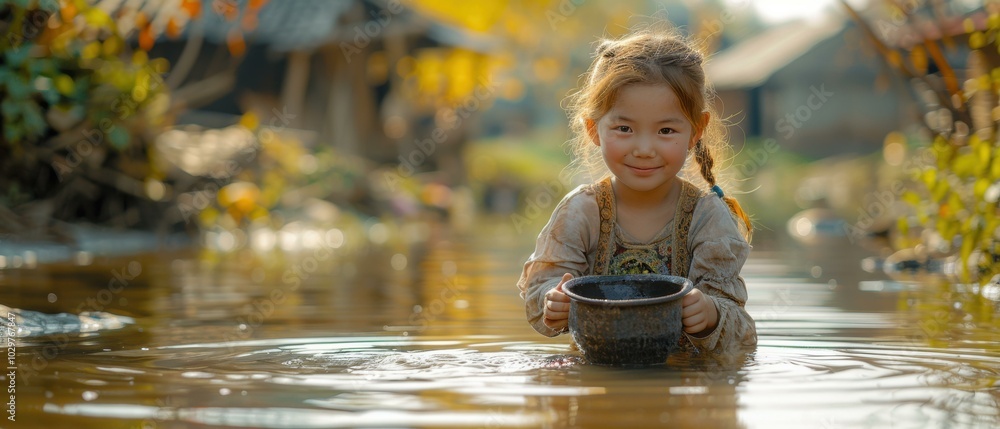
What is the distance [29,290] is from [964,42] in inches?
461

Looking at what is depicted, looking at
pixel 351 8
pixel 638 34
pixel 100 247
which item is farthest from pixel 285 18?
pixel 638 34

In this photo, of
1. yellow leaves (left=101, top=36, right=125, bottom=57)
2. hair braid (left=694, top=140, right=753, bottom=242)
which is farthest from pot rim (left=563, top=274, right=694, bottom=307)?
yellow leaves (left=101, top=36, right=125, bottom=57)

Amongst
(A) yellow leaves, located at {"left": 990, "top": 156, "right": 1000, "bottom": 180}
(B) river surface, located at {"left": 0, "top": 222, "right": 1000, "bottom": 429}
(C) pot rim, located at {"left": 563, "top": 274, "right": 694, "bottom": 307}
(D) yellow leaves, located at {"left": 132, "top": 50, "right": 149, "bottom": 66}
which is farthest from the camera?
(D) yellow leaves, located at {"left": 132, "top": 50, "right": 149, "bottom": 66}

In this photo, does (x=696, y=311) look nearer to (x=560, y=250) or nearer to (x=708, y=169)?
(x=560, y=250)

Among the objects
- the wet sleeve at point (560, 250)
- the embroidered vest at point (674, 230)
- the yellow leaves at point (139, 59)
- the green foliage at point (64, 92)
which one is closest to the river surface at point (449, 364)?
the wet sleeve at point (560, 250)

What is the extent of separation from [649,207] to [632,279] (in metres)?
0.45

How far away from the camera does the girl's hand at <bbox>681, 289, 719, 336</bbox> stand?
4020 mm

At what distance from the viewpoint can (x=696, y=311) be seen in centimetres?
403

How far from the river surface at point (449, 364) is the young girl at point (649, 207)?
19cm

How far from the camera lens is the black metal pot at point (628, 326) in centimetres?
385

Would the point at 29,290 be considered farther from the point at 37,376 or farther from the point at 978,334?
the point at 978,334

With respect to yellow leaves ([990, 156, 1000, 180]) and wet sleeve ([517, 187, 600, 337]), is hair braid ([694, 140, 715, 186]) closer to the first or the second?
wet sleeve ([517, 187, 600, 337])

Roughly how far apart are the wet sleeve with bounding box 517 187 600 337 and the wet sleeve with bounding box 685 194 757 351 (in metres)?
0.38

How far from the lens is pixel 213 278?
27.2ft
